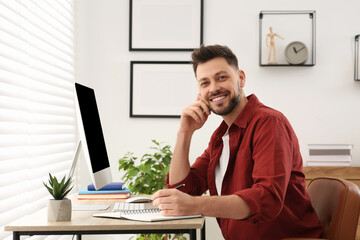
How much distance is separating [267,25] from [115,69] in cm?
124

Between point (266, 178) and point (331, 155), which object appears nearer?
point (266, 178)

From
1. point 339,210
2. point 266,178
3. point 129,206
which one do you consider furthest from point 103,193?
point 339,210

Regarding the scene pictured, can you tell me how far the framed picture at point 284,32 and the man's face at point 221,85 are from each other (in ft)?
4.83

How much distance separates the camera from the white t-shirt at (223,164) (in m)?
1.97

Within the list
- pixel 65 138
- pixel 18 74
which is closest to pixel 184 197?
pixel 18 74

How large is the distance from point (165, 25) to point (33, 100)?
1.37 m

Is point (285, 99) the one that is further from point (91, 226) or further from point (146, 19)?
point (91, 226)

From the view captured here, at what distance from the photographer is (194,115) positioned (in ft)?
6.57

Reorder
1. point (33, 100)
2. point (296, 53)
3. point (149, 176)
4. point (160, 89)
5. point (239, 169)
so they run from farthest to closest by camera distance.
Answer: point (160, 89) → point (296, 53) → point (149, 176) → point (33, 100) → point (239, 169)

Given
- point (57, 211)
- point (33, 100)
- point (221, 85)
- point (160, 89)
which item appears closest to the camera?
point (57, 211)

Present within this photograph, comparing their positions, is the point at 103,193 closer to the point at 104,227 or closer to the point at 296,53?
Result: the point at 104,227

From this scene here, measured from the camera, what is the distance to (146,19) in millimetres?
3432

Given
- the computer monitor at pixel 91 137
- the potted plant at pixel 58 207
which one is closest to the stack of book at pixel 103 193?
the computer monitor at pixel 91 137

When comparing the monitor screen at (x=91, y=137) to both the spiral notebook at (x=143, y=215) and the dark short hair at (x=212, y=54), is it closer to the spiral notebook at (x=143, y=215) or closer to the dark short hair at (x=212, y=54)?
the spiral notebook at (x=143, y=215)
